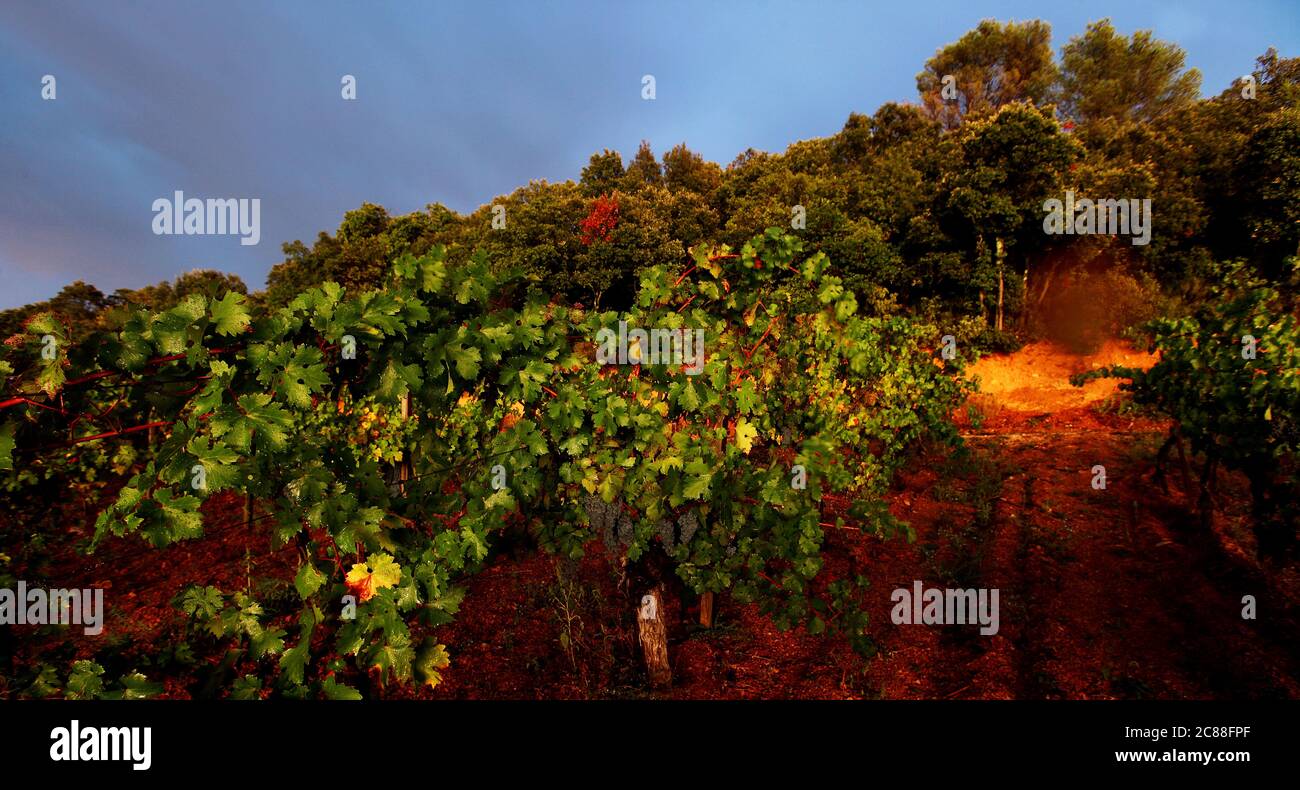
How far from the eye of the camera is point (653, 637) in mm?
4809

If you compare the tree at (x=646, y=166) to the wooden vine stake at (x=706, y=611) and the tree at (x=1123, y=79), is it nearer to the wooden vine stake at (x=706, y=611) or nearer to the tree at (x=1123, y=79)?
the tree at (x=1123, y=79)

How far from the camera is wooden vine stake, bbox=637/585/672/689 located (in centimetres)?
479

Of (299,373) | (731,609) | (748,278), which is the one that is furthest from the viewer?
(731,609)

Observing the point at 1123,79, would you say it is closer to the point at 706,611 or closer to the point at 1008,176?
the point at 1008,176

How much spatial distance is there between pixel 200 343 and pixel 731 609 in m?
5.64

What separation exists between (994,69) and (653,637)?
39078 millimetres

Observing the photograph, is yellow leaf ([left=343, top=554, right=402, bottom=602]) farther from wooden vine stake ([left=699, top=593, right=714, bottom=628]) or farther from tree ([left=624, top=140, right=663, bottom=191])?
tree ([left=624, top=140, right=663, bottom=191])

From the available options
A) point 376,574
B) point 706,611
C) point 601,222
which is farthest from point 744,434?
point 601,222

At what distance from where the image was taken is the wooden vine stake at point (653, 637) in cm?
479

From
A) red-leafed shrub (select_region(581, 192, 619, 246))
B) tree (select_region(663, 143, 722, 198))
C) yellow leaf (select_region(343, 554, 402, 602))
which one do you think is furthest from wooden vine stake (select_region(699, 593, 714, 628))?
tree (select_region(663, 143, 722, 198))

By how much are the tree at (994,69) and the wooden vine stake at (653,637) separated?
35.3 m

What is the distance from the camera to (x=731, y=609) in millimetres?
6328

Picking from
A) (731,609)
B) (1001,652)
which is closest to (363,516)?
(731,609)
